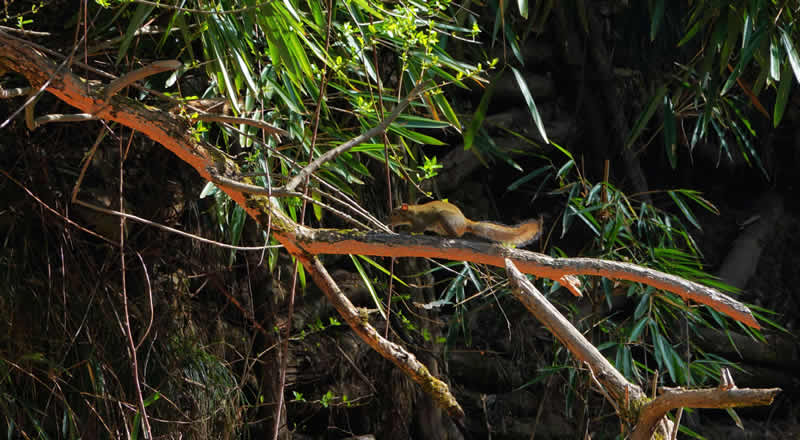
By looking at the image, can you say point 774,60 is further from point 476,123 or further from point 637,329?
point 476,123

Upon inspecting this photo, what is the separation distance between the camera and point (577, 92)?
380 cm

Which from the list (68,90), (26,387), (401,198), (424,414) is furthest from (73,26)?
(424,414)

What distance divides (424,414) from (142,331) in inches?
44.8

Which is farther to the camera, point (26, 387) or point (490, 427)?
point (490, 427)

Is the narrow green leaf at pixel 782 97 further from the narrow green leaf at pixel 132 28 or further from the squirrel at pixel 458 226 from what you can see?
the narrow green leaf at pixel 132 28

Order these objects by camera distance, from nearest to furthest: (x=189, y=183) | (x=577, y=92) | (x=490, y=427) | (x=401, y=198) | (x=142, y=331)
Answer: (x=142, y=331) → (x=189, y=183) → (x=401, y=198) → (x=490, y=427) → (x=577, y=92)

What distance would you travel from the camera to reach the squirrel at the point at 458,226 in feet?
6.68

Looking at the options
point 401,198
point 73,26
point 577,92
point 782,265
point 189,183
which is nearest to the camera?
point 73,26

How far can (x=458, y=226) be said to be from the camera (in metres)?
2.10

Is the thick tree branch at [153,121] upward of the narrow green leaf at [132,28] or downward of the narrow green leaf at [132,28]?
downward

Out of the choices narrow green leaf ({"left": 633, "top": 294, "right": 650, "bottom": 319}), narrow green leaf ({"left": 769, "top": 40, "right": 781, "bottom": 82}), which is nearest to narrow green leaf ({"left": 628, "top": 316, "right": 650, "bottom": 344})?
narrow green leaf ({"left": 633, "top": 294, "right": 650, "bottom": 319})

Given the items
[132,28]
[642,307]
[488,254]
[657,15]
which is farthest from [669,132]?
[132,28]

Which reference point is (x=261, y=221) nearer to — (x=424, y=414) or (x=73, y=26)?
(x=73, y=26)

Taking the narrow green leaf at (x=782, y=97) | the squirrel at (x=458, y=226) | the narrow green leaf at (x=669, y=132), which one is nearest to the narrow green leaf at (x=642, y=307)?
the narrow green leaf at (x=669, y=132)
